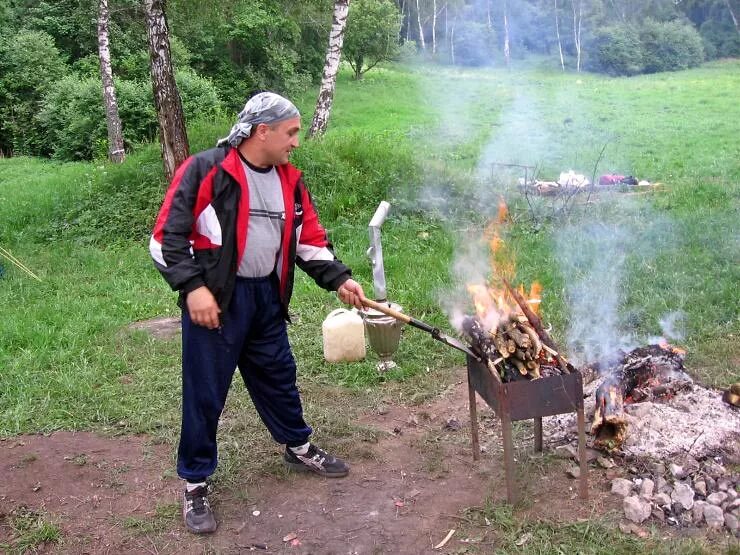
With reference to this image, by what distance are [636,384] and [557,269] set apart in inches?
108

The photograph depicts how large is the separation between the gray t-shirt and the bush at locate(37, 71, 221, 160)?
44.5 feet

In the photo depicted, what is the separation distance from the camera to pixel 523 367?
3.37 metres

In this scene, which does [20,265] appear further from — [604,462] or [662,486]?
[662,486]

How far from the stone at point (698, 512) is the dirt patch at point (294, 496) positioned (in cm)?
40

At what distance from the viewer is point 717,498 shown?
323 centimetres

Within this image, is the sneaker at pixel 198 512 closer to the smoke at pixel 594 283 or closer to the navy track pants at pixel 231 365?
the navy track pants at pixel 231 365

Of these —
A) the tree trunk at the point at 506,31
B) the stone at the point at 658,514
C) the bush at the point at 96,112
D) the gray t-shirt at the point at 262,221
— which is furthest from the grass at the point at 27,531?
the bush at the point at 96,112

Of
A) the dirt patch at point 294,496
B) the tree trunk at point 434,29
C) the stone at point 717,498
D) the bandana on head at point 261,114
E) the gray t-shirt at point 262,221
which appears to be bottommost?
the dirt patch at point 294,496

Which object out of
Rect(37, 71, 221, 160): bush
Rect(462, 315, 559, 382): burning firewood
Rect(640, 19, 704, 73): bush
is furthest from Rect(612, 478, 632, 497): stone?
Rect(37, 71, 221, 160): bush

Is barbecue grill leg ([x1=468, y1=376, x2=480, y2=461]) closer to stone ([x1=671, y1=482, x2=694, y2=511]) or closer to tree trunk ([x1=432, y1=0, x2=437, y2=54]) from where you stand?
stone ([x1=671, y1=482, x2=694, y2=511])

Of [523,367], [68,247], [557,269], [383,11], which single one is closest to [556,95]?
[383,11]

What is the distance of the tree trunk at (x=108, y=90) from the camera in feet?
45.9

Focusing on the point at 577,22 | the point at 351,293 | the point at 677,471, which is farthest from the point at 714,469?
the point at 577,22

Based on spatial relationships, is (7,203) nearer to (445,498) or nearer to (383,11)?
(383,11)
